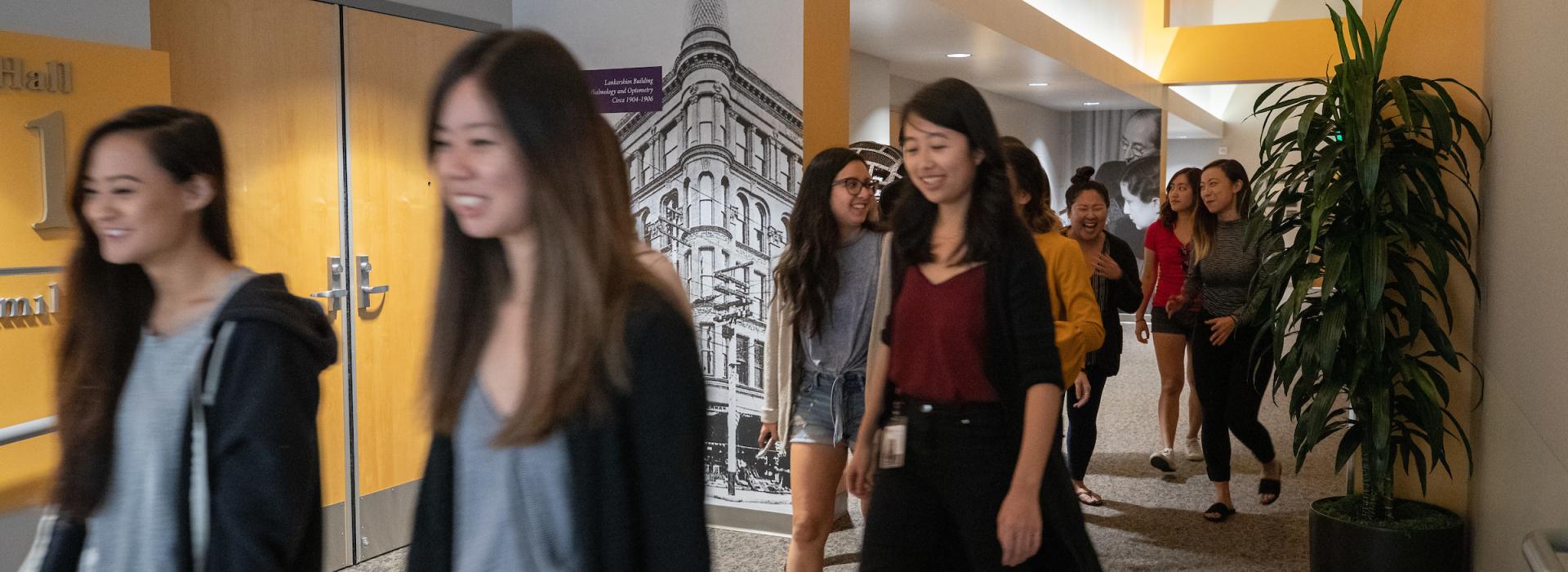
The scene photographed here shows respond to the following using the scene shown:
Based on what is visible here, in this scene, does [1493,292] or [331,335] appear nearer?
[331,335]

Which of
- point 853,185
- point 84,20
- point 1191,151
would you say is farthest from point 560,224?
point 1191,151

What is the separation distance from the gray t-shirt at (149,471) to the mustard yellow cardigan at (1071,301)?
A: 7.83 ft

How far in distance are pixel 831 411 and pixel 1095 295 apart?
2.17 metres

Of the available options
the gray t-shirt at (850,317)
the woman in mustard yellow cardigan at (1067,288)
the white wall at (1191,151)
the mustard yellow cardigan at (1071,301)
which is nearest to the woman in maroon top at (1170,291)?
the woman in mustard yellow cardigan at (1067,288)

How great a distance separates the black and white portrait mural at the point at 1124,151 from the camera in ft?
57.0

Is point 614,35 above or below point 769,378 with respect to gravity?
above

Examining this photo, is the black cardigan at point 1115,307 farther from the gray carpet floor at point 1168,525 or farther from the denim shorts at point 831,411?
the denim shorts at point 831,411

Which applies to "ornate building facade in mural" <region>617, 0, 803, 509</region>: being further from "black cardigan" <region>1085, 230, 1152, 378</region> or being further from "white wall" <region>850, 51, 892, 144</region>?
"white wall" <region>850, 51, 892, 144</region>

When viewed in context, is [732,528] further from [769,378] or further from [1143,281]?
[1143,281]

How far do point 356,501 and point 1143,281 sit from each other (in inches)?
166

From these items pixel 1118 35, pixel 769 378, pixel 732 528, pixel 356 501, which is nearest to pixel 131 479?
pixel 769 378

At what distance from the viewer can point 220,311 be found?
5.33 ft

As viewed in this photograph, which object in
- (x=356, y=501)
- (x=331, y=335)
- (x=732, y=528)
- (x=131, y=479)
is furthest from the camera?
(x=732, y=528)

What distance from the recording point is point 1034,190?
155 inches
